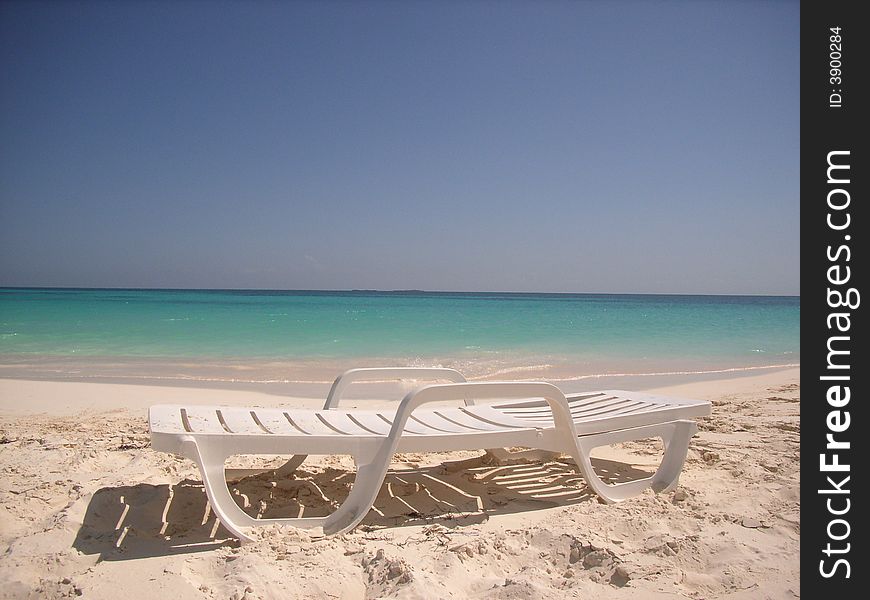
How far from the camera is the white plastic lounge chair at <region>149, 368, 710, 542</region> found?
2490 millimetres

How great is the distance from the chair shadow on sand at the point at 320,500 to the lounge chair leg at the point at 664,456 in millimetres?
176

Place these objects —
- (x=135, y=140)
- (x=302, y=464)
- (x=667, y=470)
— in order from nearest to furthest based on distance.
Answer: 1. (x=667, y=470)
2. (x=302, y=464)
3. (x=135, y=140)

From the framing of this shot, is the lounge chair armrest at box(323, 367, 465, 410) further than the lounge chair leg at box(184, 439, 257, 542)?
Yes

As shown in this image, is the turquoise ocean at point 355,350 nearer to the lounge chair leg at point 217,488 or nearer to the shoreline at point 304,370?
the shoreline at point 304,370

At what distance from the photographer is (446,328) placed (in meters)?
19.8

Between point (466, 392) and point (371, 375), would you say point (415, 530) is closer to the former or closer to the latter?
point (466, 392)

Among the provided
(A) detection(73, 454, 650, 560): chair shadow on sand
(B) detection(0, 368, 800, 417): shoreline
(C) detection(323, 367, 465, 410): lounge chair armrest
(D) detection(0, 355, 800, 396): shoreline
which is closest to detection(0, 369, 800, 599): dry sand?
(A) detection(73, 454, 650, 560): chair shadow on sand

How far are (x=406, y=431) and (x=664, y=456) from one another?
1.39 metres

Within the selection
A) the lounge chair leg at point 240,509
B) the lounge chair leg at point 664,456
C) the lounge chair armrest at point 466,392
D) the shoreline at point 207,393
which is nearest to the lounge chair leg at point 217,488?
the lounge chair leg at point 240,509

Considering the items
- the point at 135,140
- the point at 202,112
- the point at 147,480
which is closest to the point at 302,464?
the point at 147,480

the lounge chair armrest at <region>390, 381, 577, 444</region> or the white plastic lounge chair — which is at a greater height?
the lounge chair armrest at <region>390, 381, 577, 444</region>

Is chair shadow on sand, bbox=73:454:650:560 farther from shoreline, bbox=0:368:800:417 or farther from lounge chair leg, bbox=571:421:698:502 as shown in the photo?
shoreline, bbox=0:368:800:417
